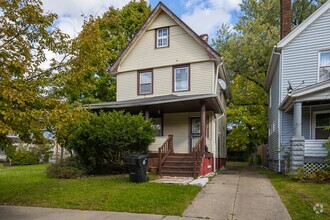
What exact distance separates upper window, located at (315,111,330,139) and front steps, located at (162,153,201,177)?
19.7ft

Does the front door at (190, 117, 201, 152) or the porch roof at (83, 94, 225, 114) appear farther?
the front door at (190, 117, 201, 152)

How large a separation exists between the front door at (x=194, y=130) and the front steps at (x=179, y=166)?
9.19 feet

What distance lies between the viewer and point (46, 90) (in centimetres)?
739

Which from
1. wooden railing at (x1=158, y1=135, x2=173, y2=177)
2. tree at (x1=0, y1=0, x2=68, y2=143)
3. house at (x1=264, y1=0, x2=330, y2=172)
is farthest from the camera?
house at (x1=264, y1=0, x2=330, y2=172)

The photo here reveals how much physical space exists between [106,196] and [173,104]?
6621 millimetres

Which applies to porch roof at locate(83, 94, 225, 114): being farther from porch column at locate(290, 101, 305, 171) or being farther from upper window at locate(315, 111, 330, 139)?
upper window at locate(315, 111, 330, 139)

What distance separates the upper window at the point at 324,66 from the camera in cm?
1401

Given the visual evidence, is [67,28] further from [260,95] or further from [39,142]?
[260,95]

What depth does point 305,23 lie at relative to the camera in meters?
14.4

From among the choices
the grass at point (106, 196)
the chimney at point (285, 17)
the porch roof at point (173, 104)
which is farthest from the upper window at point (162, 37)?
the grass at point (106, 196)

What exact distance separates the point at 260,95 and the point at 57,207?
22802 mm

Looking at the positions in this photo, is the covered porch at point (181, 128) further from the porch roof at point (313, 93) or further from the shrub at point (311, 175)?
the shrub at point (311, 175)

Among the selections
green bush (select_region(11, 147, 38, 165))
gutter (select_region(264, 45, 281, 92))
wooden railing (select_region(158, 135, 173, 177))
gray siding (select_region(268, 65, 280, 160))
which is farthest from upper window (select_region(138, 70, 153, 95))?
green bush (select_region(11, 147, 38, 165))

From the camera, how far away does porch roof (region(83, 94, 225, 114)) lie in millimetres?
12842
